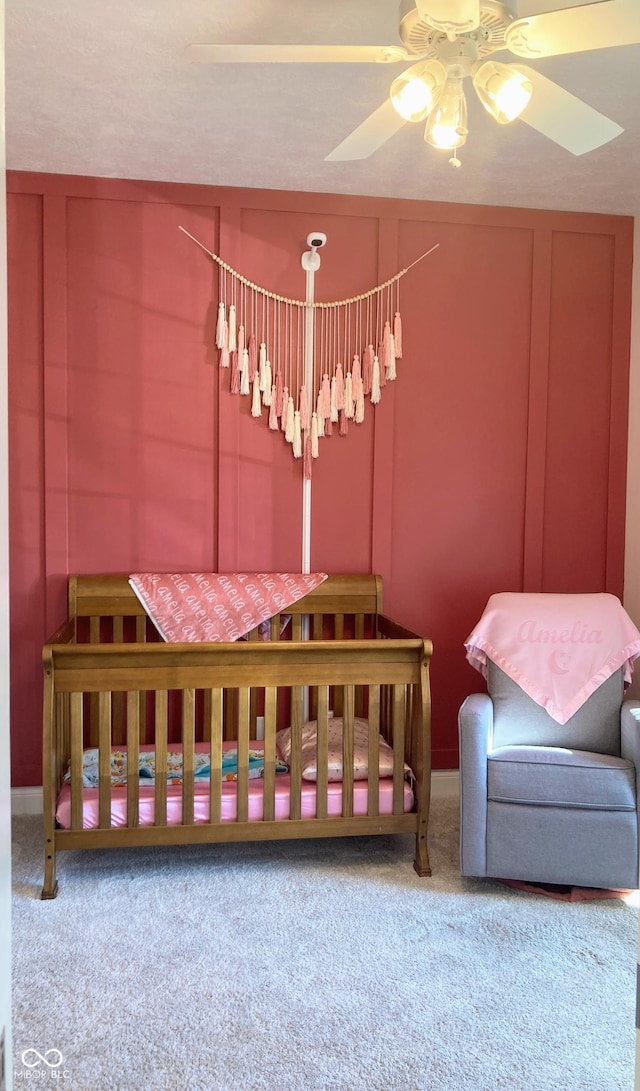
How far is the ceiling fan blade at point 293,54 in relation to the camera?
1.71 metres

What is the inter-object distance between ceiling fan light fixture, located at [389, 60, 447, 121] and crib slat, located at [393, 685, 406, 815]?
1.75 metres

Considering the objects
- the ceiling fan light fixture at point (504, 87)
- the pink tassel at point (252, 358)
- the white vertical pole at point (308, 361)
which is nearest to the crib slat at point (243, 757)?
the white vertical pole at point (308, 361)

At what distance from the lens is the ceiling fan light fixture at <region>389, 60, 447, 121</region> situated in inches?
70.4

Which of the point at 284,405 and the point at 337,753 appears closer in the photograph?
the point at 337,753

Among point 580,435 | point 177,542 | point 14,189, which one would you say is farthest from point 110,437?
point 580,435

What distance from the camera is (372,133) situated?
2.08m

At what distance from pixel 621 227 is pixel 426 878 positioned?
9.25ft

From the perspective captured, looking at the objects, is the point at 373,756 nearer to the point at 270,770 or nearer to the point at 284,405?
the point at 270,770

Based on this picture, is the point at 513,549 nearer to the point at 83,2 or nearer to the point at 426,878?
the point at 426,878

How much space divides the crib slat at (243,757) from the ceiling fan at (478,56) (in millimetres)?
1752

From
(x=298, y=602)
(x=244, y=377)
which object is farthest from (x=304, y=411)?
(x=298, y=602)

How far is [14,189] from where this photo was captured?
318 centimetres

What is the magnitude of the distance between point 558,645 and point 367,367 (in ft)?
4.59

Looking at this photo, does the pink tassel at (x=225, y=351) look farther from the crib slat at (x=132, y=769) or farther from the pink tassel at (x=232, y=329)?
the crib slat at (x=132, y=769)
